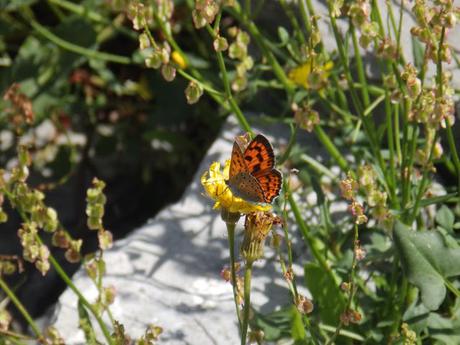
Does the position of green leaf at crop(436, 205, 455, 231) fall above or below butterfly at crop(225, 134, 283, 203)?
below

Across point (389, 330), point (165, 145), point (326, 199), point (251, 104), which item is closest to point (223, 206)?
point (389, 330)

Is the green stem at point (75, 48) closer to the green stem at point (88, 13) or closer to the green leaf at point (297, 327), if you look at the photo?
the green stem at point (88, 13)

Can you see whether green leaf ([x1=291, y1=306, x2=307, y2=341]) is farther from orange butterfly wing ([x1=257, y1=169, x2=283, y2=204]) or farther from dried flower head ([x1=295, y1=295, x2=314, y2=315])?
orange butterfly wing ([x1=257, y1=169, x2=283, y2=204])

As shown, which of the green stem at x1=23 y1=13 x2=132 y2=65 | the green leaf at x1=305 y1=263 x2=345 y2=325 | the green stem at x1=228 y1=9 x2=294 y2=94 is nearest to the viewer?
the green leaf at x1=305 y1=263 x2=345 y2=325

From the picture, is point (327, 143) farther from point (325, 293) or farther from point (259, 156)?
point (259, 156)

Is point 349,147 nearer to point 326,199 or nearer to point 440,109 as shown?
point 326,199

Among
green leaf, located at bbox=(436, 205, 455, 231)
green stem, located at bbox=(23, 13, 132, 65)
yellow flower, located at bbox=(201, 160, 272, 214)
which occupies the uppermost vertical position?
green stem, located at bbox=(23, 13, 132, 65)

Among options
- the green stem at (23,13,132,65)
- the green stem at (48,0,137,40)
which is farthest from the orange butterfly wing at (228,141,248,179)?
the green stem at (48,0,137,40)

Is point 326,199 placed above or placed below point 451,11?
below
